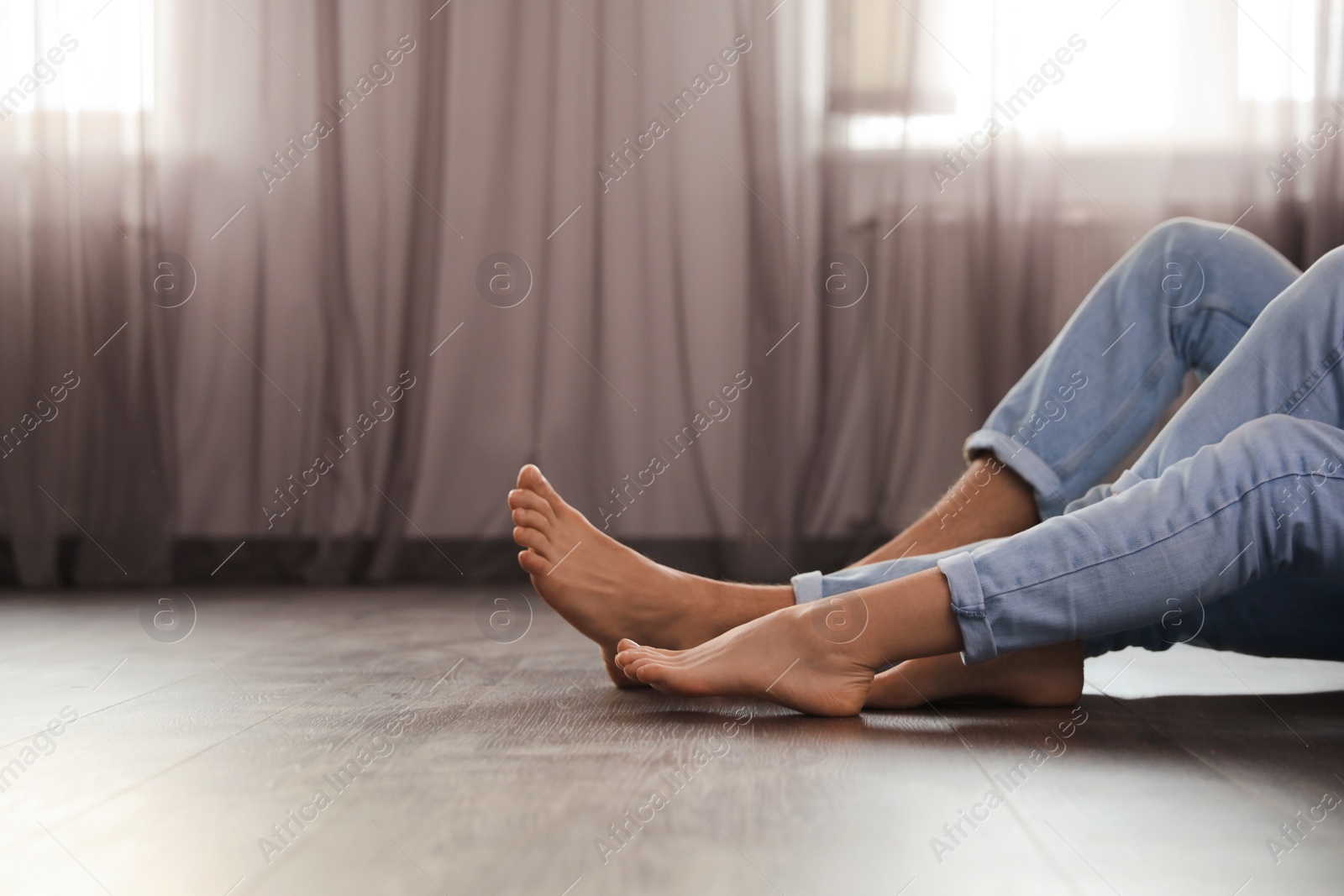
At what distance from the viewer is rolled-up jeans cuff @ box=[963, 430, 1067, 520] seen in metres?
0.92

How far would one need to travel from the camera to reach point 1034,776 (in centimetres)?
63

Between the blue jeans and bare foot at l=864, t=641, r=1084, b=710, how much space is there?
1.5 inches

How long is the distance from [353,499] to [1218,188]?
6.16ft

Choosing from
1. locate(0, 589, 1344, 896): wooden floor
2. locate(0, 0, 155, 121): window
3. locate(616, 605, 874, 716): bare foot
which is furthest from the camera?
locate(0, 0, 155, 121): window

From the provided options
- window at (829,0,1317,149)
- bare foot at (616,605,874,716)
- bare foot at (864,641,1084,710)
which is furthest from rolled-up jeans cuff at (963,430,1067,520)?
window at (829,0,1317,149)

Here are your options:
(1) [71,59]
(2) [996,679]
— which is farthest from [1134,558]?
(1) [71,59]

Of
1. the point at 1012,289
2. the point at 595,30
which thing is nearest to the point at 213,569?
the point at 595,30

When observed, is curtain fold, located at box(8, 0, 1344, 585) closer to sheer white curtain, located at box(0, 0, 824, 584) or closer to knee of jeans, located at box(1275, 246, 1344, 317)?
sheer white curtain, located at box(0, 0, 824, 584)

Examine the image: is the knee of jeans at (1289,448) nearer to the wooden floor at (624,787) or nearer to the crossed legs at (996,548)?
the crossed legs at (996,548)

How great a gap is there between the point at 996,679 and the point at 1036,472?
0.68ft

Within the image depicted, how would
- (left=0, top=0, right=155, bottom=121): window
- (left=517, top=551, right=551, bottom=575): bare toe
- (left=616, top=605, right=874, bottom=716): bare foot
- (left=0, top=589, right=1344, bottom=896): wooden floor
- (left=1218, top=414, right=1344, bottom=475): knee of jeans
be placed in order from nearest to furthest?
1. (left=0, top=589, right=1344, bottom=896): wooden floor
2. (left=1218, top=414, right=1344, bottom=475): knee of jeans
3. (left=616, top=605, right=874, bottom=716): bare foot
4. (left=517, top=551, right=551, bottom=575): bare toe
5. (left=0, top=0, right=155, bottom=121): window

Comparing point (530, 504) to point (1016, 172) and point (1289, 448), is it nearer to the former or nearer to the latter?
point (1289, 448)

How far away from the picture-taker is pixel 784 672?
776mm

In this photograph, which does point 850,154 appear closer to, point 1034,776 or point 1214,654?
point 1214,654
